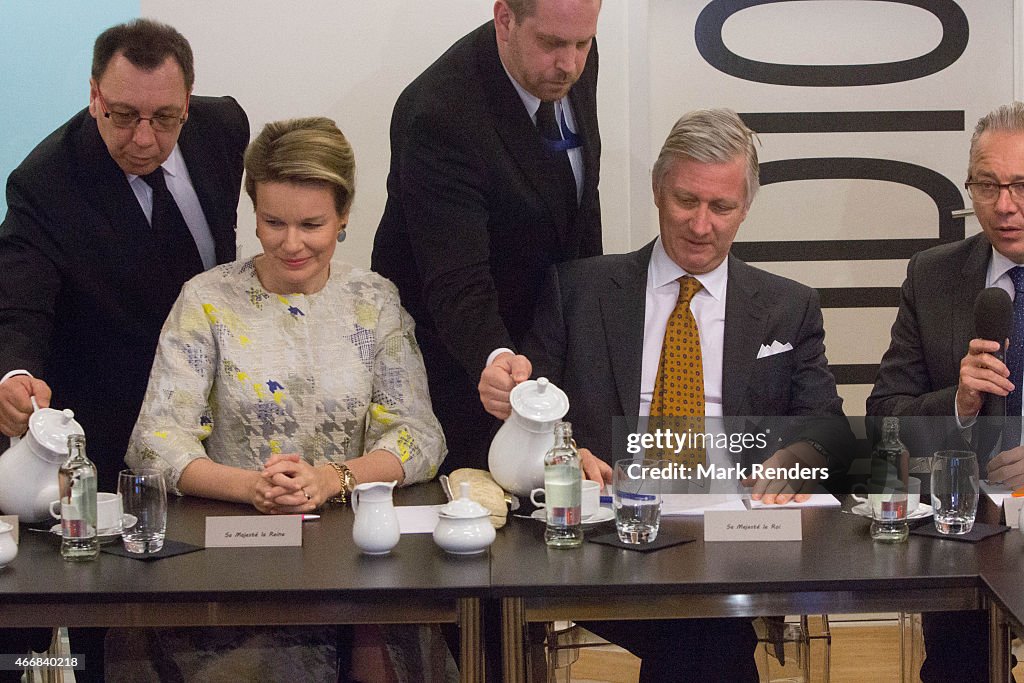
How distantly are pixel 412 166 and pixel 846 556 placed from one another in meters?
1.42

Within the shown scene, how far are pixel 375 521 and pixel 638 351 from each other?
0.91 m

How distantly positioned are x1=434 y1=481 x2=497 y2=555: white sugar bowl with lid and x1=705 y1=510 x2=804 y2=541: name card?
1.24 ft

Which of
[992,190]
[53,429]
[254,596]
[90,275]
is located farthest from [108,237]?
[992,190]

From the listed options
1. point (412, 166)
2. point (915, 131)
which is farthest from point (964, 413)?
point (915, 131)

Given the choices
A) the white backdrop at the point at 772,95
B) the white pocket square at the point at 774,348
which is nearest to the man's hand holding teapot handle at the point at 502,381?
the white pocket square at the point at 774,348

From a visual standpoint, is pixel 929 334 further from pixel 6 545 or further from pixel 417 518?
pixel 6 545

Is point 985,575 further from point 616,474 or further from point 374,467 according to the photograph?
point 374,467

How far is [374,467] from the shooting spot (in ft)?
7.48

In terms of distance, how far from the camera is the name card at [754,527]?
1911 mm

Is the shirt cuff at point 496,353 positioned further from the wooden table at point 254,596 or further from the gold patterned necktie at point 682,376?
the wooden table at point 254,596

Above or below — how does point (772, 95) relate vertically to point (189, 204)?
above

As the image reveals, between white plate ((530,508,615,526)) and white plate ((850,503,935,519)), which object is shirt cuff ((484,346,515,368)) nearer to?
white plate ((530,508,615,526))

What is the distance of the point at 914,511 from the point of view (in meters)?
2.05

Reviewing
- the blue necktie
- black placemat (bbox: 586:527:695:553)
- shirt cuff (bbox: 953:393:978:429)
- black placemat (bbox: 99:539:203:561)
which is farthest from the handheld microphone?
black placemat (bbox: 99:539:203:561)
